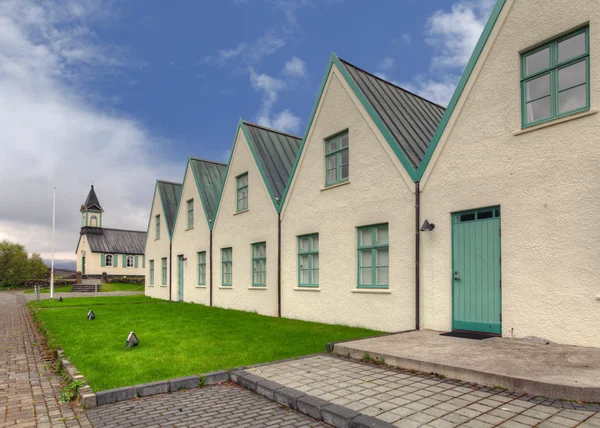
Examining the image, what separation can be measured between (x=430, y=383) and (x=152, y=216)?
2752 centimetres

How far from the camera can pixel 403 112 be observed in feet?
43.3

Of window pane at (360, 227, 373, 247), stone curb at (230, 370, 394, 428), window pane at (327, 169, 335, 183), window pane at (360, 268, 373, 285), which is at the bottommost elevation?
stone curb at (230, 370, 394, 428)

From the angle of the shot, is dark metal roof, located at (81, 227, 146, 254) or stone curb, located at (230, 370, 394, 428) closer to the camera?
stone curb, located at (230, 370, 394, 428)

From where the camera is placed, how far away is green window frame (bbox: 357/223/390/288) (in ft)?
37.7

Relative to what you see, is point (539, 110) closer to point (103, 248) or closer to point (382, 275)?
point (382, 275)

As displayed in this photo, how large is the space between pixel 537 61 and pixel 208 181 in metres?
18.3

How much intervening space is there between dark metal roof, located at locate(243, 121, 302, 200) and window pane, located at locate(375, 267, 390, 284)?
228 inches

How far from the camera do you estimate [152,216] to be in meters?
30.6

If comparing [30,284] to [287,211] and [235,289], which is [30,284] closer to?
[235,289]

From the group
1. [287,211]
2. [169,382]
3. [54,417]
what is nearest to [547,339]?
[169,382]

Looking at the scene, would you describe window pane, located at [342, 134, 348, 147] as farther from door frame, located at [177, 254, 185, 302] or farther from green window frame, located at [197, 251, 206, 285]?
door frame, located at [177, 254, 185, 302]

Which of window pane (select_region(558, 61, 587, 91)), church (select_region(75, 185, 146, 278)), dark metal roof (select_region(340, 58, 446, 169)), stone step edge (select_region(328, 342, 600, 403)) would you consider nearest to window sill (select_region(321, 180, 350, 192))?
dark metal roof (select_region(340, 58, 446, 169))

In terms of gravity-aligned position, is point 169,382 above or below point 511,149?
below

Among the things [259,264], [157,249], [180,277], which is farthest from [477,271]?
[157,249]
